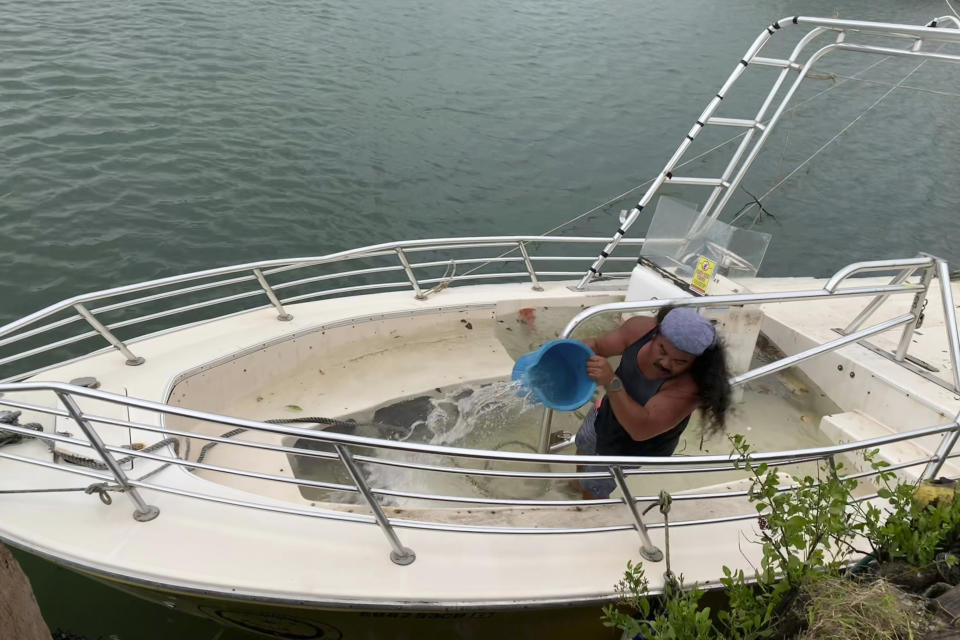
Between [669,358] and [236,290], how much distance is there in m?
6.25

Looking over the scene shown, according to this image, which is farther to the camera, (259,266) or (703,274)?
(703,274)

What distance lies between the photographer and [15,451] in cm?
317

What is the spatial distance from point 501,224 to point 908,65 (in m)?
13.9

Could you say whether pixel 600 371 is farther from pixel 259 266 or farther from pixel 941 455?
pixel 259 266

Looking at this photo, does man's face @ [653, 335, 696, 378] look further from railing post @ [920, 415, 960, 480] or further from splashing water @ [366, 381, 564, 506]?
railing post @ [920, 415, 960, 480]

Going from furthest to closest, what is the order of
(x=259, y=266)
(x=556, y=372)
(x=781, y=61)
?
(x=781, y=61) < (x=259, y=266) < (x=556, y=372)

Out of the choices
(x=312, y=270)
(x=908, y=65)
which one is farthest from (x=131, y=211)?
(x=908, y=65)

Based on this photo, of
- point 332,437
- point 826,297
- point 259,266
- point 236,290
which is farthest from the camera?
point 236,290

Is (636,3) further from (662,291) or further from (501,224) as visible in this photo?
(662,291)

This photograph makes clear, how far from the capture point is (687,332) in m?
2.97

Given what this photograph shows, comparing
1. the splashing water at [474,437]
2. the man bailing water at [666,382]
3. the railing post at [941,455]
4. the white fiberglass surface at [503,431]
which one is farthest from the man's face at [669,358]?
the railing post at [941,455]

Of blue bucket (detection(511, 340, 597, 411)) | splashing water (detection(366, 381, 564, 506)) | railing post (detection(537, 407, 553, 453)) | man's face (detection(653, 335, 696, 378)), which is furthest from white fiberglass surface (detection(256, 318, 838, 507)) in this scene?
man's face (detection(653, 335, 696, 378))

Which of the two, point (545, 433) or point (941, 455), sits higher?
point (941, 455)

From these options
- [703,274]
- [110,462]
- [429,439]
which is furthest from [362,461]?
[703,274]
